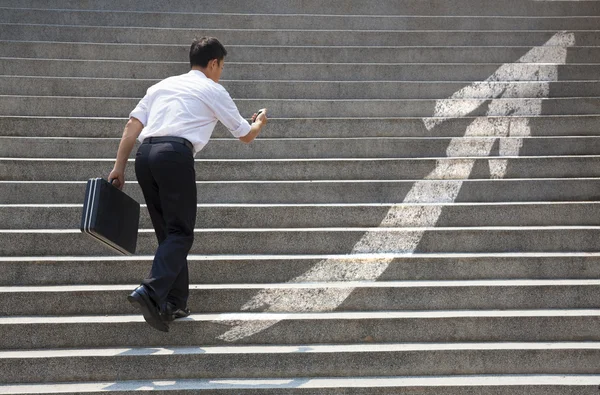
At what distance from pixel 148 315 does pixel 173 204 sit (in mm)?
597

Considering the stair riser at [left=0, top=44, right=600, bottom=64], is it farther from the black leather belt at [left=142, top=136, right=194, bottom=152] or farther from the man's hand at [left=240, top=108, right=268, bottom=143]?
the black leather belt at [left=142, top=136, right=194, bottom=152]

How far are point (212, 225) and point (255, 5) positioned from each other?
3765mm

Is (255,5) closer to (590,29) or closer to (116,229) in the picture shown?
(590,29)

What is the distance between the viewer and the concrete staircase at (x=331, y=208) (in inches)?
161

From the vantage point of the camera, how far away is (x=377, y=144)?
5.77 meters

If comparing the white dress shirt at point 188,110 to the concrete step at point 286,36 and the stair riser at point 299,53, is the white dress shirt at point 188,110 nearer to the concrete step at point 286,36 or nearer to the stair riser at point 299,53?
the stair riser at point 299,53

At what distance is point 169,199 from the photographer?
12.9 feet

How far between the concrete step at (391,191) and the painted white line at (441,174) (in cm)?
2

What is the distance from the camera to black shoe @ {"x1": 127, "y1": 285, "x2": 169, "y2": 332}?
3.73 m

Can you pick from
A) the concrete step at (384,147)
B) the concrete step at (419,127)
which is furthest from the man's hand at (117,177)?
the concrete step at (419,127)

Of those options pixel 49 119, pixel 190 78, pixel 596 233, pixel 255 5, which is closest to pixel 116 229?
pixel 190 78

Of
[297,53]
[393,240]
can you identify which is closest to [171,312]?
[393,240]

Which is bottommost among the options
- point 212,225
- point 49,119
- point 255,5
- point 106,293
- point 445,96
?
point 106,293

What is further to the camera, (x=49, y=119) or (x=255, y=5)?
(x=255, y=5)
